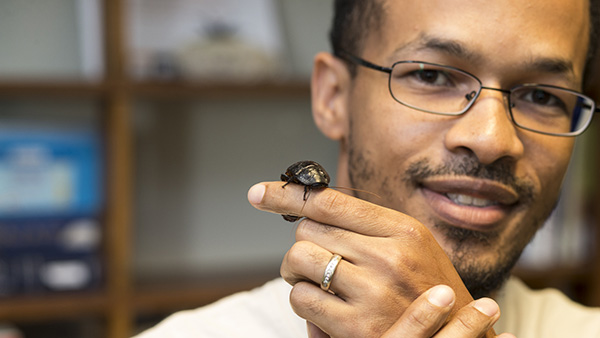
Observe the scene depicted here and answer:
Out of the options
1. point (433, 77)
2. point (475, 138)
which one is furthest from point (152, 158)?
point (475, 138)

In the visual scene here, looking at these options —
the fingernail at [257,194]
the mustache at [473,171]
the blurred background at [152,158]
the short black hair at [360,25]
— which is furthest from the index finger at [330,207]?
the blurred background at [152,158]

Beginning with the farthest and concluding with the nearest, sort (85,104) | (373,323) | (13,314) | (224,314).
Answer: (85,104), (13,314), (224,314), (373,323)

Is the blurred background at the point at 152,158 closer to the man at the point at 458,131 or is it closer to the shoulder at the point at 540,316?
the man at the point at 458,131

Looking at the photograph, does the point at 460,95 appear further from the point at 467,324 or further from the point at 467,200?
the point at 467,324

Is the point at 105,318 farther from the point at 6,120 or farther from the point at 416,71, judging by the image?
the point at 416,71

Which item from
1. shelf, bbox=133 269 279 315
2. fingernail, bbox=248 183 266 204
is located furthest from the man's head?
shelf, bbox=133 269 279 315

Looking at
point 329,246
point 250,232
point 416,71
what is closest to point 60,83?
point 250,232

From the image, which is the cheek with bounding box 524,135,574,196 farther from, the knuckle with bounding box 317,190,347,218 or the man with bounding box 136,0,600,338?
the knuckle with bounding box 317,190,347,218
